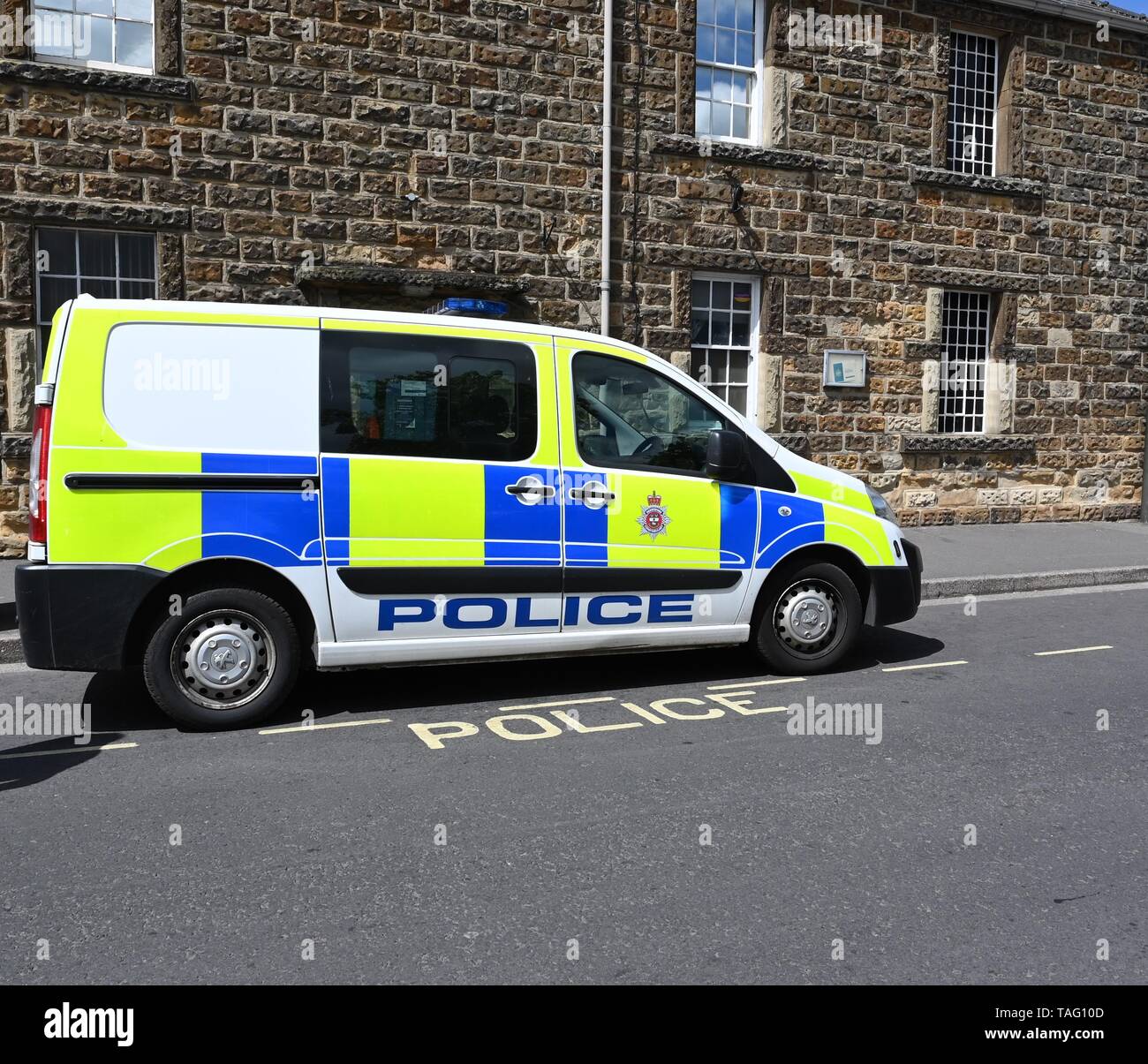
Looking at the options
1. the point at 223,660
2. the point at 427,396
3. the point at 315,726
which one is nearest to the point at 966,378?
the point at 427,396

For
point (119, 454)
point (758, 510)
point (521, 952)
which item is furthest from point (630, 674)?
point (521, 952)

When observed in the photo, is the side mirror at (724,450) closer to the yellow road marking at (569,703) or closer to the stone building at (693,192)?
→ the yellow road marking at (569,703)

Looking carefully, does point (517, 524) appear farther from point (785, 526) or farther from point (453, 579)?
point (785, 526)

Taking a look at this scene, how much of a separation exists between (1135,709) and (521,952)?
4370 millimetres

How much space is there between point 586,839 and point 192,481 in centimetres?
278

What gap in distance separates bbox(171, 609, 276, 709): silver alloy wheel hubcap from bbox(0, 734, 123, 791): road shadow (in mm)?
459

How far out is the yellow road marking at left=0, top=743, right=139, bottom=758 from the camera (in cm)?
542

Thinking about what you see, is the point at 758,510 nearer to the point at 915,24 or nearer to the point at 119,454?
the point at 119,454

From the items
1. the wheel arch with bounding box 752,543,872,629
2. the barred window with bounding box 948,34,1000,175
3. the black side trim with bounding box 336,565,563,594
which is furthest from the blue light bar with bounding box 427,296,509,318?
the barred window with bounding box 948,34,1000,175

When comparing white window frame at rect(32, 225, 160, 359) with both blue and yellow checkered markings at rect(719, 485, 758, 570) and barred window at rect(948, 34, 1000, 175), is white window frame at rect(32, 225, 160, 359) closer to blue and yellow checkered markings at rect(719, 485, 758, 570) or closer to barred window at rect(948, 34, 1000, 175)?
blue and yellow checkered markings at rect(719, 485, 758, 570)

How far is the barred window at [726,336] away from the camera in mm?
13625

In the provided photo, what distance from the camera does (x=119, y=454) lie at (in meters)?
5.62

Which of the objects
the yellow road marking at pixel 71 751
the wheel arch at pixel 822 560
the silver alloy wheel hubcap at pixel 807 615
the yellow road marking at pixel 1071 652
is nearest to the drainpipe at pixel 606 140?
the wheel arch at pixel 822 560

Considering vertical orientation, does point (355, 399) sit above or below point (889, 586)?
above
